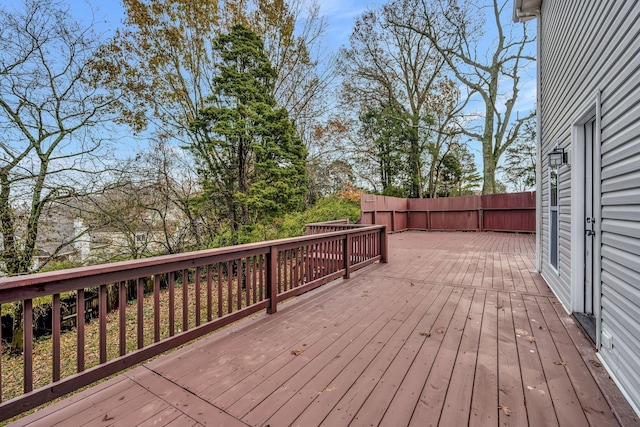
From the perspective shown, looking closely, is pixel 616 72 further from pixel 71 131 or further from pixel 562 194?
pixel 71 131

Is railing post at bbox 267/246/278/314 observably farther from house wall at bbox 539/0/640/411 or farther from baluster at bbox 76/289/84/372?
house wall at bbox 539/0/640/411

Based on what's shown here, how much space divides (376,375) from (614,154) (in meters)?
2.29

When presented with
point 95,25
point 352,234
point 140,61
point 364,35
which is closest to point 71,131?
point 95,25

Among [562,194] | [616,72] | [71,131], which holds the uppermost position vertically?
[71,131]

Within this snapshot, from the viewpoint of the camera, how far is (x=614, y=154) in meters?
2.02

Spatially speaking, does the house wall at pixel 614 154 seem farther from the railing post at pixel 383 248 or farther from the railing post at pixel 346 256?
the railing post at pixel 383 248

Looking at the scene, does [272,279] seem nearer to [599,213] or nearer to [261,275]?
[261,275]

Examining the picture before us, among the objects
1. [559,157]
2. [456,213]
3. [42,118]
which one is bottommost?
[456,213]

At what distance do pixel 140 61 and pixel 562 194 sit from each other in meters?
9.92

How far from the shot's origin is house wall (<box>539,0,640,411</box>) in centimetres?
176

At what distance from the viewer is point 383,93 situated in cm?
1641

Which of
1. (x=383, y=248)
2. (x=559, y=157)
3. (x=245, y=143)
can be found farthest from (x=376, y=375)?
(x=245, y=143)

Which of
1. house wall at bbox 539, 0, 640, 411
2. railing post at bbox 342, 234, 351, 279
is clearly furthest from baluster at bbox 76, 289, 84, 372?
railing post at bbox 342, 234, 351, 279

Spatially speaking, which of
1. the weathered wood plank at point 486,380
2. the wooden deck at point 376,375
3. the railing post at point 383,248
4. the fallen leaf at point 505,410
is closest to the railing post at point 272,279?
the wooden deck at point 376,375
